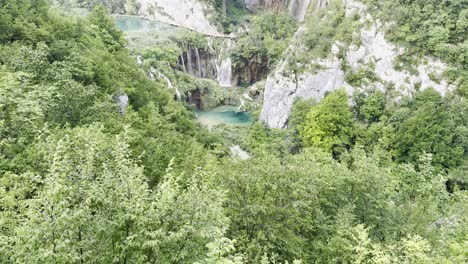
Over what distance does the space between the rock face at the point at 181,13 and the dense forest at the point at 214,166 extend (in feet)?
110

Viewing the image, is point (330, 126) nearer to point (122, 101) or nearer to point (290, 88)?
point (290, 88)

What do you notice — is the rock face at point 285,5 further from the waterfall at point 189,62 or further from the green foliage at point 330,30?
the waterfall at point 189,62

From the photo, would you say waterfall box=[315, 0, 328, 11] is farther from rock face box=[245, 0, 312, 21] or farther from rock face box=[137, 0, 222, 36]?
rock face box=[137, 0, 222, 36]

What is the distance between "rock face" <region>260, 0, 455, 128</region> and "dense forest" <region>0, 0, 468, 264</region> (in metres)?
1.16

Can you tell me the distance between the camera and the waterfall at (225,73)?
59.0 meters

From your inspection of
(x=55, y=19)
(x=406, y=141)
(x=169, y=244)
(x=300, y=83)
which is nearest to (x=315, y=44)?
(x=300, y=83)

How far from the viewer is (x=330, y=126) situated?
33.7 m

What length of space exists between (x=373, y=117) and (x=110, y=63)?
81.2 ft

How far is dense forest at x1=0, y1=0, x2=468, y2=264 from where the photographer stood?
6.13 meters

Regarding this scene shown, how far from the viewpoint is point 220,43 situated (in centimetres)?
6247

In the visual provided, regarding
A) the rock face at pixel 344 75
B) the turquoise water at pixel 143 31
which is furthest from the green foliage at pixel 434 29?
the turquoise water at pixel 143 31

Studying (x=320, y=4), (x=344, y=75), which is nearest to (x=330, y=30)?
(x=344, y=75)

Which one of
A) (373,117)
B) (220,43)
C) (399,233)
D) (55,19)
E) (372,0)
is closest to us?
(399,233)

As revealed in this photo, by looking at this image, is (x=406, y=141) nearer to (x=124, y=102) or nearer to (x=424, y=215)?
(x=424, y=215)
